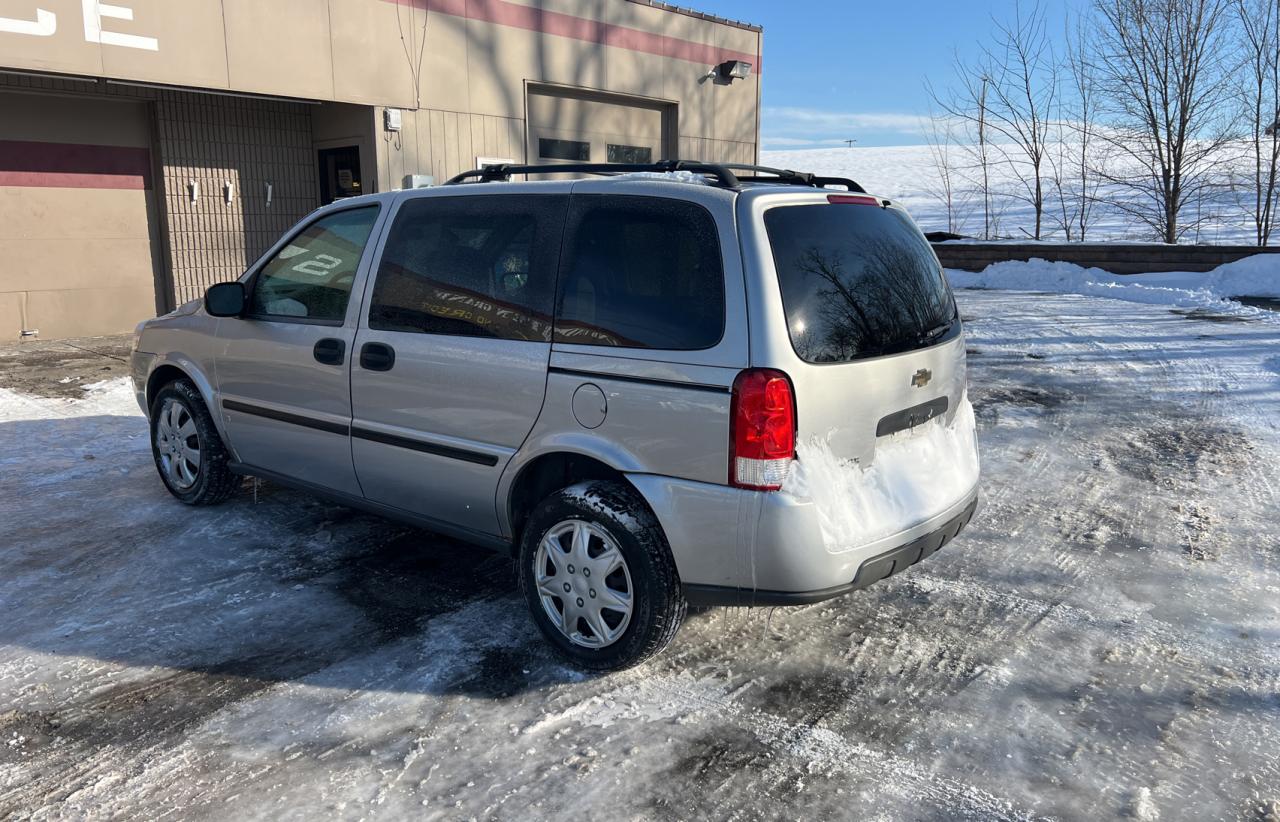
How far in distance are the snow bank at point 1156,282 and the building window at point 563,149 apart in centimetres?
726

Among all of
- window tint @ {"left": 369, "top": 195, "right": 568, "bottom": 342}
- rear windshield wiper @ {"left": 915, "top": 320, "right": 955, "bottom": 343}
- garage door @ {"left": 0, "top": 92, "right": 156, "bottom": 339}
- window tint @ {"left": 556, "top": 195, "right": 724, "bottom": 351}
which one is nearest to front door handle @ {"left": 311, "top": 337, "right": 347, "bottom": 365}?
window tint @ {"left": 369, "top": 195, "right": 568, "bottom": 342}

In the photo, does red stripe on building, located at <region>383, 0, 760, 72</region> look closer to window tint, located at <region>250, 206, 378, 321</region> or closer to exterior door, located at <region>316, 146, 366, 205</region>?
exterior door, located at <region>316, 146, 366, 205</region>

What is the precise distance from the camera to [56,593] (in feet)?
14.2

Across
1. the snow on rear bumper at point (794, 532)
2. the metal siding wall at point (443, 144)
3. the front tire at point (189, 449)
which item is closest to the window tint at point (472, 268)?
Answer: the snow on rear bumper at point (794, 532)

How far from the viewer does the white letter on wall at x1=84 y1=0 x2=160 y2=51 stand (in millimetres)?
9789

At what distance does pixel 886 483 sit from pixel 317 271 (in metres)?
2.93

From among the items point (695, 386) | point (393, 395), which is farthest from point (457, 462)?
point (695, 386)

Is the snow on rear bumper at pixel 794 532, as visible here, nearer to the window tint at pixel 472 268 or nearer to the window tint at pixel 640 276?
the window tint at pixel 640 276

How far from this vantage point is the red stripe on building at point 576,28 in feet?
43.0

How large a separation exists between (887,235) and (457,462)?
2.01 m

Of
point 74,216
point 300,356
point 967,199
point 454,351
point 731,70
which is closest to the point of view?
point 454,351

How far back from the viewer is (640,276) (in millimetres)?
3477

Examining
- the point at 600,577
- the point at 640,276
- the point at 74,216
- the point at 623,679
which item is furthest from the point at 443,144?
the point at 623,679

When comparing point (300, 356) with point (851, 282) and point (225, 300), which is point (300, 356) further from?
point (851, 282)
